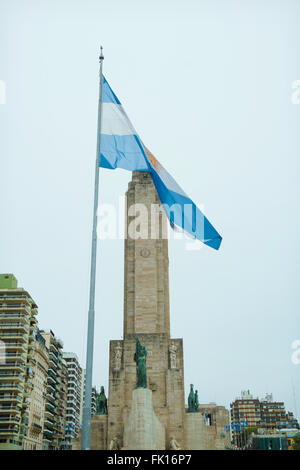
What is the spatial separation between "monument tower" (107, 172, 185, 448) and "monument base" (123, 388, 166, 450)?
3019 mm


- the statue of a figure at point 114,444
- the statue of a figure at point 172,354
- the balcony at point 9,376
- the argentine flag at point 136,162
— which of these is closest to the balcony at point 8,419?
the balcony at point 9,376

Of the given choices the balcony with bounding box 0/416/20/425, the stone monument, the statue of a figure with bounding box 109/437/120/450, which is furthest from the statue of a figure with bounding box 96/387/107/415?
the balcony with bounding box 0/416/20/425

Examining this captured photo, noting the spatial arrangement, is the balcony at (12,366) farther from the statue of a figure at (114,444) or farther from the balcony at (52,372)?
the statue of a figure at (114,444)

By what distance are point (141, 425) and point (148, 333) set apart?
8.73 metres

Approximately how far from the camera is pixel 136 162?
22906mm

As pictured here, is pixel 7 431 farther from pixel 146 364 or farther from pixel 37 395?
pixel 146 364

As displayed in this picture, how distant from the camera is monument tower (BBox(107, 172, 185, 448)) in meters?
35.9

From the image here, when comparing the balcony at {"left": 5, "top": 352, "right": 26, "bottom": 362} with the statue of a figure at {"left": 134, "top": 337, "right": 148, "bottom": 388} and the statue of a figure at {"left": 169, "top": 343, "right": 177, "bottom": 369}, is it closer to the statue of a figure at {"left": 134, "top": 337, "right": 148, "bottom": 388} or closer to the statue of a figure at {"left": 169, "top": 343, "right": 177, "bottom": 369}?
the statue of a figure at {"left": 169, "top": 343, "right": 177, "bottom": 369}

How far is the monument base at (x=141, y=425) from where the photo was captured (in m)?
30.6

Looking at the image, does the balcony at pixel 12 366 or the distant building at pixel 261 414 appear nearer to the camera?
the balcony at pixel 12 366

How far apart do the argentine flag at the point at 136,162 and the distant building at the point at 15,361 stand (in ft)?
157
